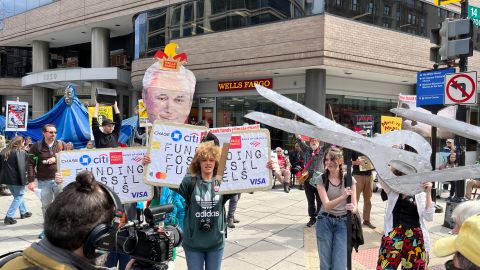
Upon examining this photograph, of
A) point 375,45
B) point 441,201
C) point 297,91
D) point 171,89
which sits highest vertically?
point 375,45

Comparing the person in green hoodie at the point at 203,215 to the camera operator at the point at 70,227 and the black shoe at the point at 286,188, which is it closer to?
the camera operator at the point at 70,227

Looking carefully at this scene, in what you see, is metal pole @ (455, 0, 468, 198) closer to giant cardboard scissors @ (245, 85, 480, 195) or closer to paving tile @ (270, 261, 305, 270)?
paving tile @ (270, 261, 305, 270)

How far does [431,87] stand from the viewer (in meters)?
8.45

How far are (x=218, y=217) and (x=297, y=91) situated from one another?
14872mm

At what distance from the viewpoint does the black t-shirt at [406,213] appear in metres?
3.86

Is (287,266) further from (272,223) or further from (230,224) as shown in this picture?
(272,223)

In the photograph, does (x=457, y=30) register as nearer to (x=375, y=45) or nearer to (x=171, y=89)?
(x=171, y=89)

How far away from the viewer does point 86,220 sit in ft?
5.02

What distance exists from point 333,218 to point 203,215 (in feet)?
4.78

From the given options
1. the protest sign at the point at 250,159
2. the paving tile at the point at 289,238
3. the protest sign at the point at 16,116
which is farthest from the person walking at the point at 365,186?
the protest sign at the point at 16,116

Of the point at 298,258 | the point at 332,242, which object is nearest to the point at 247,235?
the point at 298,258

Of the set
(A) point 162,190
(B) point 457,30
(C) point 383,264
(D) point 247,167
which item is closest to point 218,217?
(D) point 247,167

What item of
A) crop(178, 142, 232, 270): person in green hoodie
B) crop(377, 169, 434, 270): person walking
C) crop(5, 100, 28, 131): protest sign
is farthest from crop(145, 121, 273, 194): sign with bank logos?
crop(5, 100, 28, 131): protest sign

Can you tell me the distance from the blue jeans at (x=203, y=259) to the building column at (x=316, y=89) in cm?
1350
